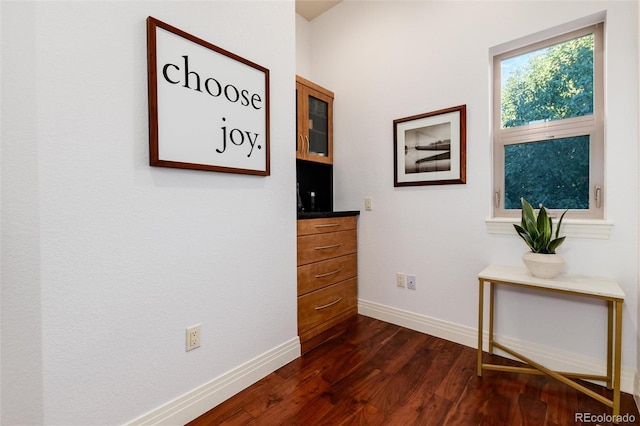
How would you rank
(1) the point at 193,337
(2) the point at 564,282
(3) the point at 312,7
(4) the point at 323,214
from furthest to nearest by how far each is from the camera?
(3) the point at 312,7 < (4) the point at 323,214 < (2) the point at 564,282 < (1) the point at 193,337

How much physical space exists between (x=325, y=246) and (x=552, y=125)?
1683 mm

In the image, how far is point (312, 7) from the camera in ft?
9.27

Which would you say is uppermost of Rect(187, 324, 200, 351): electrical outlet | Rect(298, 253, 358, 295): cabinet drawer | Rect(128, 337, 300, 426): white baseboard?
Rect(298, 253, 358, 295): cabinet drawer

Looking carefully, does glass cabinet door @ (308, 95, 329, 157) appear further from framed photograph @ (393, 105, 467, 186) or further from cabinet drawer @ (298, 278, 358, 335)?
cabinet drawer @ (298, 278, 358, 335)

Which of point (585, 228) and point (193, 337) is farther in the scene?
point (585, 228)

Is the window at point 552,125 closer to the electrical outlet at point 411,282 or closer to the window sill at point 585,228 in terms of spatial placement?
the window sill at point 585,228

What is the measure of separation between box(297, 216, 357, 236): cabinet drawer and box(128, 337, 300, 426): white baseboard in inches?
29.7

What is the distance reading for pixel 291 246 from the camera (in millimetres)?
1927

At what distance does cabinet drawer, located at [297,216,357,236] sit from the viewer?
204cm

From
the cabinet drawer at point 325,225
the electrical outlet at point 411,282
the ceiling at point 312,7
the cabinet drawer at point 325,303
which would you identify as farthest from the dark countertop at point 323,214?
the ceiling at point 312,7

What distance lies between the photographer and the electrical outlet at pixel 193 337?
4.52 feet

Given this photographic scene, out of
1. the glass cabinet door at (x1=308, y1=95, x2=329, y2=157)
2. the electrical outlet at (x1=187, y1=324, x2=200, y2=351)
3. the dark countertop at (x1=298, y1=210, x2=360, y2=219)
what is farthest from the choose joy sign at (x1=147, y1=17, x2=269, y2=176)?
the glass cabinet door at (x1=308, y1=95, x2=329, y2=157)

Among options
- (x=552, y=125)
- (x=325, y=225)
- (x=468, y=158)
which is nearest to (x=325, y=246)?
(x=325, y=225)

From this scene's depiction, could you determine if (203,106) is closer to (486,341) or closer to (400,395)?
(400,395)
